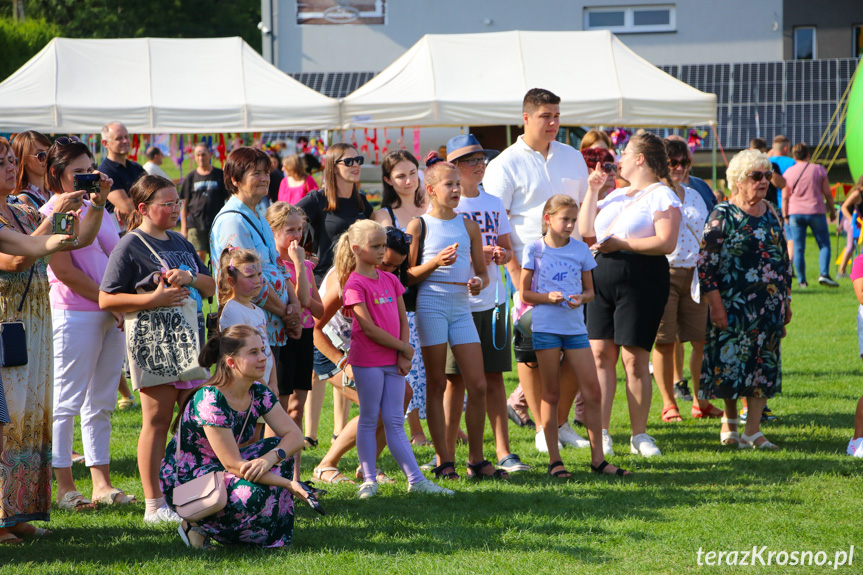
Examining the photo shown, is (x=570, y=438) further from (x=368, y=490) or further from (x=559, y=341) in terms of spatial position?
(x=368, y=490)

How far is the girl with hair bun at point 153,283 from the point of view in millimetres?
4344

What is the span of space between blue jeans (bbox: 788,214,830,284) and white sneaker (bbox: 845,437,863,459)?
8278 millimetres

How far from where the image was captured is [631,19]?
26797 millimetres

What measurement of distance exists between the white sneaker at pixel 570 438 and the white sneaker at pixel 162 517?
274 cm

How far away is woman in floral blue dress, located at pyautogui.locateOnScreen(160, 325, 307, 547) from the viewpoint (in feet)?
13.0

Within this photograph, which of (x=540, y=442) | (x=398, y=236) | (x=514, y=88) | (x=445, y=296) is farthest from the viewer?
(x=514, y=88)

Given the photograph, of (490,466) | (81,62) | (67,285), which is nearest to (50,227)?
(67,285)

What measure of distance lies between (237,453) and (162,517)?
2.59 feet

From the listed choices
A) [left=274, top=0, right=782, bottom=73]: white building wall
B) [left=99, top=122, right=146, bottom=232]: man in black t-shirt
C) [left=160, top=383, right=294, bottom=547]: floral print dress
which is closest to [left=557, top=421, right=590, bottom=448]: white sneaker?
[left=160, top=383, right=294, bottom=547]: floral print dress

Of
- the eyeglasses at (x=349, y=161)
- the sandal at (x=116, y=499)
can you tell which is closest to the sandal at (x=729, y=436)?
the eyeglasses at (x=349, y=161)

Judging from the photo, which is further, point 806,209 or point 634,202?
point 806,209

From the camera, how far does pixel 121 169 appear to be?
6.98m

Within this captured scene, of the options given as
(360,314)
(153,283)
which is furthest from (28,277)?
(360,314)

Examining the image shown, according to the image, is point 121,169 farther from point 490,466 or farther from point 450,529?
point 450,529
